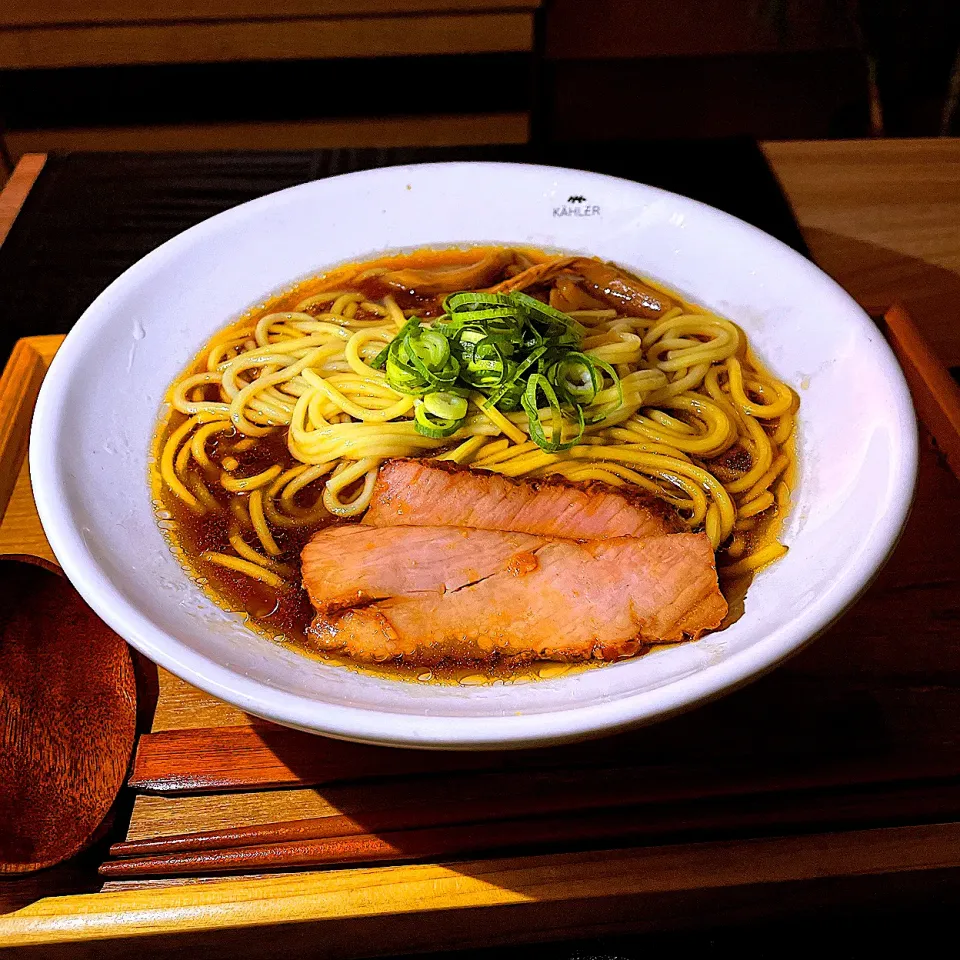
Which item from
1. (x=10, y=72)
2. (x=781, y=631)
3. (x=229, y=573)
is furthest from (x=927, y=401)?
(x=10, y=72)

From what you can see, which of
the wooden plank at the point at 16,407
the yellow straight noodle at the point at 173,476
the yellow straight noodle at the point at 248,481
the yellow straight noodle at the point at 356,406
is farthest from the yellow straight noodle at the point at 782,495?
the wooden plank at the point at 16,407

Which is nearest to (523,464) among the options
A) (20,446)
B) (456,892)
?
(456,892)

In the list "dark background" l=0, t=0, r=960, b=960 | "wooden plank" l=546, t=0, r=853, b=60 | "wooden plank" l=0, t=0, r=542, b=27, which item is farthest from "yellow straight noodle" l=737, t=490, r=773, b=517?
"wooden plank" l=546, t=0, r=853, b=60

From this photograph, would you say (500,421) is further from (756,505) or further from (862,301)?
(862,301)

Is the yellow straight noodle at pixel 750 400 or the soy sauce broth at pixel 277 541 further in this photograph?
the yellow straight noodle at pixel 750 400

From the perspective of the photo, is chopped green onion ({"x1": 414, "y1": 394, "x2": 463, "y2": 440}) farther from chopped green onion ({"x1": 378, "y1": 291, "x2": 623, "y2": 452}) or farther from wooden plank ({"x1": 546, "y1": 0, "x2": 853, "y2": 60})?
wooden plank ({"x1": 546, "y1": 0, "x2": 853, "y2": 60})

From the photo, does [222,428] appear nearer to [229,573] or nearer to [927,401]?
[229,573]

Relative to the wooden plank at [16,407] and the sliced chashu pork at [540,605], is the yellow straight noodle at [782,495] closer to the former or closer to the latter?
the sliced chashu pork at [540,605]
